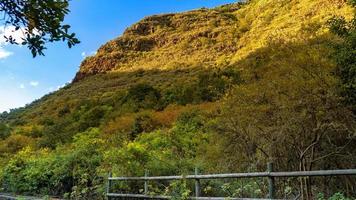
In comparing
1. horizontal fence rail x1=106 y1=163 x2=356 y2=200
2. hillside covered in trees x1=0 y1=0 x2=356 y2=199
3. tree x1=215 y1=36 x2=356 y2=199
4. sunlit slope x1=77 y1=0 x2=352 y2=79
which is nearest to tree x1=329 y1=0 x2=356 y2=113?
hillside covered in trees x1=0 y1=0 x2=356 y2=199

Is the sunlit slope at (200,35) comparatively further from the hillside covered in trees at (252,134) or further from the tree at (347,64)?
the tree at (347,64)

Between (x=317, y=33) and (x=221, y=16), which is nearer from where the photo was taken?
(x=317, y=33)

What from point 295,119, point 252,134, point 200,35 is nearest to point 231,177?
point 295,119

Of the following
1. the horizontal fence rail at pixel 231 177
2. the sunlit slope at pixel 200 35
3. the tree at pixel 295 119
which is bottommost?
the horizontal fence rail at pixel 231 177

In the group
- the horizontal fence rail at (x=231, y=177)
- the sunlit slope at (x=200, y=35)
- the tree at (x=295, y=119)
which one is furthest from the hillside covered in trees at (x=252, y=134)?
the sunlit slope at (x=200, y=35)

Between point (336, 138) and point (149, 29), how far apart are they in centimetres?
8462

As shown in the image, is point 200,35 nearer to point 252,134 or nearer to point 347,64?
point 252,134

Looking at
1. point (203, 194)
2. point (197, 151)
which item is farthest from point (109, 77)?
point (203, 194)

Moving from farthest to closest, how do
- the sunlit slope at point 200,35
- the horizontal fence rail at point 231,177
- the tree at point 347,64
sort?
the sunlit slope at point 200,35 < the tree at point 347,64 < the horizontal fence rail at point 231,177

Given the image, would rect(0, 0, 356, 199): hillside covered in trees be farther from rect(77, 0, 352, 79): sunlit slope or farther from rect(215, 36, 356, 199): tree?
rect(77, 0, 352, 79): sunlit slope

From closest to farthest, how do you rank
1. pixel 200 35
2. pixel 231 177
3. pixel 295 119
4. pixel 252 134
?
pixel 231 177, pixel 295 119, pixel 252 134, pixel 200 35

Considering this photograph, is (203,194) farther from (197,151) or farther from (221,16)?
(221,16)

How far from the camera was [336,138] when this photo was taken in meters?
13.9

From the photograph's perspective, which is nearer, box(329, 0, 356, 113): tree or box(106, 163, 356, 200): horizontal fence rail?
box(106, 163, 356, 200): horizontal fence rail
